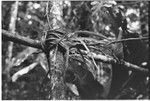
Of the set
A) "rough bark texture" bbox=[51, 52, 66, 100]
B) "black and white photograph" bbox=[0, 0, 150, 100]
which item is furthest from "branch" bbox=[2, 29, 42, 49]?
"rough bark texture" bbox=[51, 52, 66, 100]

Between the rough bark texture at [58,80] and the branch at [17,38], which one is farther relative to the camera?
the branch at [17,38]

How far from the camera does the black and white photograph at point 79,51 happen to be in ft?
6.14

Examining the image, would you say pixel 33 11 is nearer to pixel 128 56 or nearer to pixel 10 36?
pixel 128 56

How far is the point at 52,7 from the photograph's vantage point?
6.52 ft

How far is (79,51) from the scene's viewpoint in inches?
75.5

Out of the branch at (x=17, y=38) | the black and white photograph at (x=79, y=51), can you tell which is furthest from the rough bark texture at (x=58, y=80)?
the branch at (x=17, y=38)

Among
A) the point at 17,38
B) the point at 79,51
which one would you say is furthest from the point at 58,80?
the point at 17,38

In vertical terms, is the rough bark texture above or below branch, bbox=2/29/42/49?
below

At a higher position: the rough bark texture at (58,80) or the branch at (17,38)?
the branch at (17,38)

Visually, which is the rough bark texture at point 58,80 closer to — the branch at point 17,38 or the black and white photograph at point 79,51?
the black and white photograph at point 79,51

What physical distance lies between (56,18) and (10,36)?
0.29 m

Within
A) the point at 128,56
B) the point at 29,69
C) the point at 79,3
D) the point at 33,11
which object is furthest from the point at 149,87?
the point at 33,11

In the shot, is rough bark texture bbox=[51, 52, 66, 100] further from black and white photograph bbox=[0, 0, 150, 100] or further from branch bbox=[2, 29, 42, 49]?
branch bbox=[2, 29, 42, 49]

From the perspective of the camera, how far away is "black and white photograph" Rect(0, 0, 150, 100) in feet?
6.14
